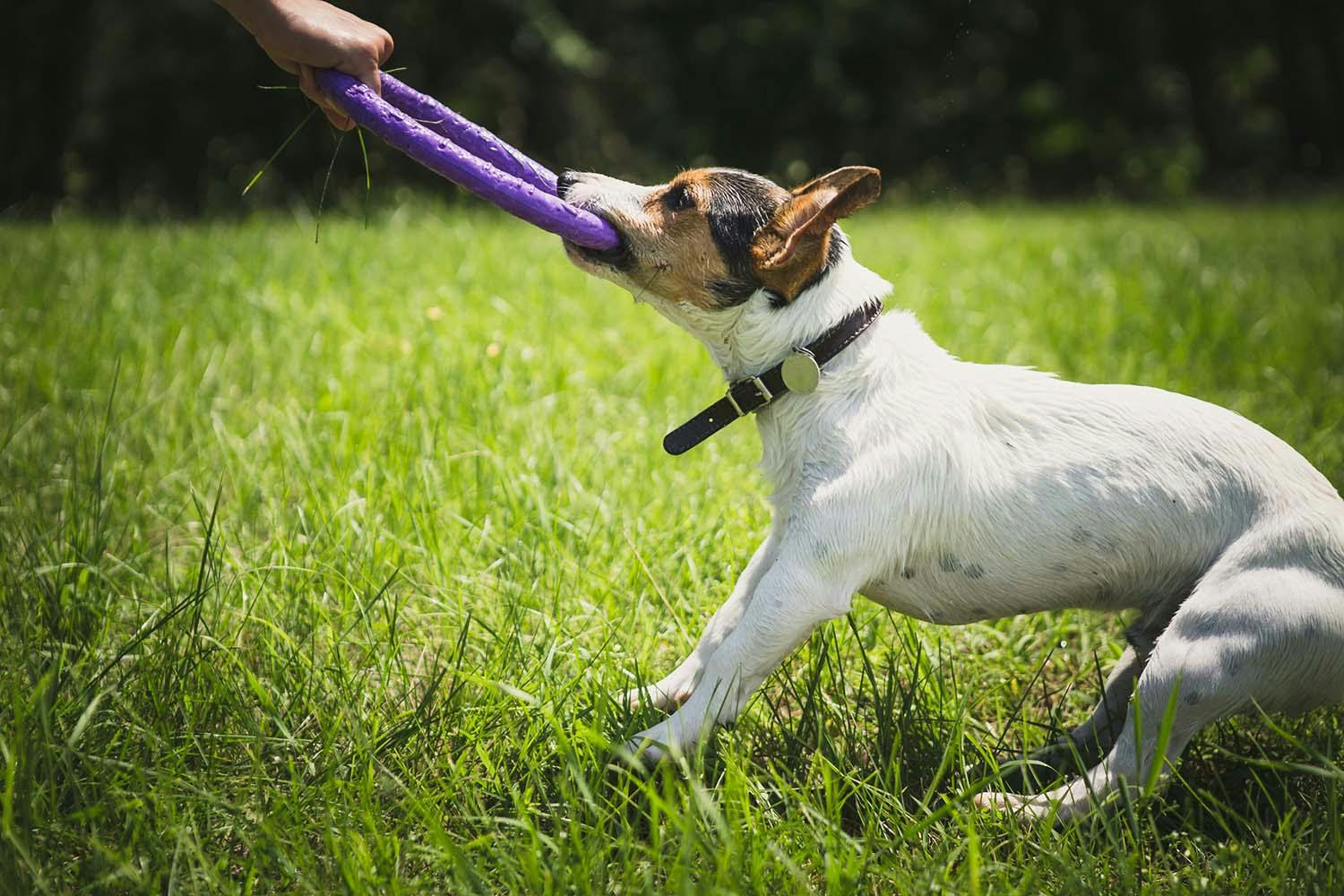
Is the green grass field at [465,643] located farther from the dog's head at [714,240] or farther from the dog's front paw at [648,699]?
the dog's head at [714,240]

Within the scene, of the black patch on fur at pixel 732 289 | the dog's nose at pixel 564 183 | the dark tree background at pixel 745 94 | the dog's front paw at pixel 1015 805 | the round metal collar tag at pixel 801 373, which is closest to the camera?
the dog's front paw at pixel 1015 805

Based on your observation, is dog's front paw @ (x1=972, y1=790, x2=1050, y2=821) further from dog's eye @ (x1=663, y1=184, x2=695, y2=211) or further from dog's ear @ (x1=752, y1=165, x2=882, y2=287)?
dog's eye @ (x1=663, y1=184, x2=695, y2=211)

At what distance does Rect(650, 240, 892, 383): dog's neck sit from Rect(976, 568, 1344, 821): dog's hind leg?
99 cm

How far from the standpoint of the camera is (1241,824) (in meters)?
2.38

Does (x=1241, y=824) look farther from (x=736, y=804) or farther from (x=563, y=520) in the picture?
(x=563, y=520)

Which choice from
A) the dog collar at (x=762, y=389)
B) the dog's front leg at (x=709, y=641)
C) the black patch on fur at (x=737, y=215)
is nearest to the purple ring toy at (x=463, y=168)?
the black patch on fur at (x=737, y=215)

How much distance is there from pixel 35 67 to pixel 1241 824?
14.1 m

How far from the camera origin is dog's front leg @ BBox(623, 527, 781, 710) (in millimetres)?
2566

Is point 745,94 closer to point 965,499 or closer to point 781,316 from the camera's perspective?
point 781,316

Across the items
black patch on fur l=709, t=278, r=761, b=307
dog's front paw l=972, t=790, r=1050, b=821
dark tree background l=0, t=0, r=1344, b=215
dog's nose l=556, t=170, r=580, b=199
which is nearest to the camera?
dog's front paw l=972, t=790, r=1050, b=821

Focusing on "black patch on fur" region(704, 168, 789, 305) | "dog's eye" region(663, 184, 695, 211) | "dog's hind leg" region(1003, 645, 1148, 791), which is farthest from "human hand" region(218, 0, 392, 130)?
"dog's hind leg" region(1003, 645, 1148, 791)

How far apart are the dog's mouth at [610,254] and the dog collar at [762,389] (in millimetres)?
414

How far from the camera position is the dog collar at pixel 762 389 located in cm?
249

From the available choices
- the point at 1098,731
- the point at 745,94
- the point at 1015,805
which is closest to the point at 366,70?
the point at 1015,805
